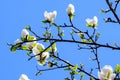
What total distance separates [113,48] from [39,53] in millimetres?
1075

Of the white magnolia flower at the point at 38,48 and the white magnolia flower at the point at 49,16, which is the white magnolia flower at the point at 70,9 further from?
the white magnolia flower at the point at 38,48

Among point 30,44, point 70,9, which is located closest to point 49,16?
point 70,9

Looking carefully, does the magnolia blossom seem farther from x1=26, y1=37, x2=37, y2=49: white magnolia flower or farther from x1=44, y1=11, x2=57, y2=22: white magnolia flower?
x1=44, y1=11, x2=57, y2=22: white magnolia flower

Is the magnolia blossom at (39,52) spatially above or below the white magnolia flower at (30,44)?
below

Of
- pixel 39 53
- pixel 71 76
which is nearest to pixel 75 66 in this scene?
pixel 71 76

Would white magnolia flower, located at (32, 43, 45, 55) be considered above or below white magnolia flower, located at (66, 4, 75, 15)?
below

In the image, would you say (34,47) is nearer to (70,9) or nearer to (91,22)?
(70,9)

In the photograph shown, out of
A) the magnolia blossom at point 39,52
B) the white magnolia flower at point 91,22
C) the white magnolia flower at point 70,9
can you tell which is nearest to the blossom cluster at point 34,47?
the magnolia blossom at point 39,52

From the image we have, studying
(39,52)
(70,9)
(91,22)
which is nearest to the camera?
(39,52)

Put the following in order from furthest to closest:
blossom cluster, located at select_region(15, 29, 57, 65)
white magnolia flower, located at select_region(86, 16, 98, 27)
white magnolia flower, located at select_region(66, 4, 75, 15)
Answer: white magnolia flower, located at select_region(86, 16, 98, 27) < white magnolia flower, located at select_region(66, 4, 75, 15) < blossom cluster, located at select_region(15, 29, 57, 65)

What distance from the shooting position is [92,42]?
5496 millimetres

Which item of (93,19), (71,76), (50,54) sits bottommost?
(71,76)

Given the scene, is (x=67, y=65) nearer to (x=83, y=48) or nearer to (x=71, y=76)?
(x=71, y=76)

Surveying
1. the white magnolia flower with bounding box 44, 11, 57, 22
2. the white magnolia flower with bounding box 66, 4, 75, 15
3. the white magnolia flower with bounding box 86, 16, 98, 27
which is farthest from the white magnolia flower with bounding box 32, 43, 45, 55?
the white magnolia flower with bounding box 86, 16, 98, 27
